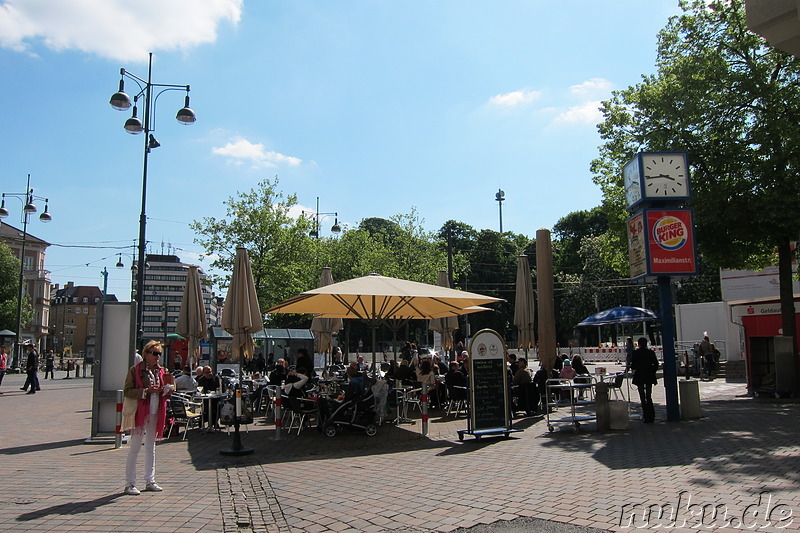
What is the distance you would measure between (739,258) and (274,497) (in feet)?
48.8

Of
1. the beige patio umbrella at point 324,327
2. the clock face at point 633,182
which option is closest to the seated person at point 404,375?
the beige patio umbrella at point 324,327

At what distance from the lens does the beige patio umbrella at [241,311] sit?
1219cm

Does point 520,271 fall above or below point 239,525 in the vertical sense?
above

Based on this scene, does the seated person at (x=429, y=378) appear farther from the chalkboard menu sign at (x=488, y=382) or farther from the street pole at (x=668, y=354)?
the street pole at (x=668, y=354)

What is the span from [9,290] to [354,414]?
160ft

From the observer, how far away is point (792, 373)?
51.1 ft

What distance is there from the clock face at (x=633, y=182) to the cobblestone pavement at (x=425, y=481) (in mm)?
4639

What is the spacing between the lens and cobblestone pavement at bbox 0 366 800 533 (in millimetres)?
5723

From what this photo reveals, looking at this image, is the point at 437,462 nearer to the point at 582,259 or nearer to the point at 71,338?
the point at 582,259

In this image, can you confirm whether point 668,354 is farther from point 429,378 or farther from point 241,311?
point 241,311

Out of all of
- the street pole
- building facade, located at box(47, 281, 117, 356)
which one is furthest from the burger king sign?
building facade, located at box(47, 281, 117, 356)

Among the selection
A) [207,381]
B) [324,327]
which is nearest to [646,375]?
[324,327]

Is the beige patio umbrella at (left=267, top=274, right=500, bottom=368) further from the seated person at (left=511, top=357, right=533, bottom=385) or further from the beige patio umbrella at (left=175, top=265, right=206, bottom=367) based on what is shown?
the beige patio umbrella at (left=175, top=265, right=206, bottom=367)

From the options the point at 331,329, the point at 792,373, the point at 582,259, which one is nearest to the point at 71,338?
the point at 582,259
